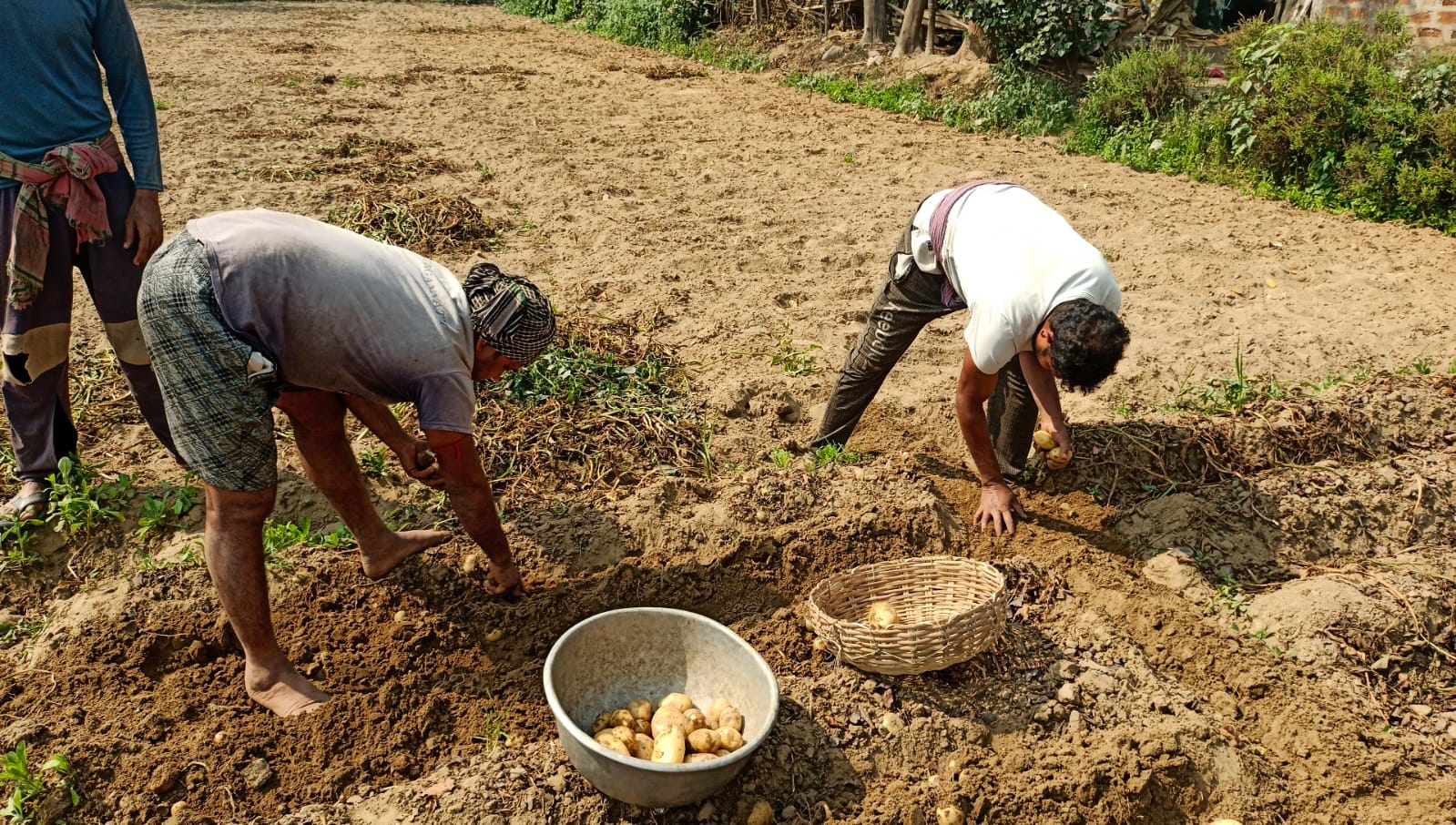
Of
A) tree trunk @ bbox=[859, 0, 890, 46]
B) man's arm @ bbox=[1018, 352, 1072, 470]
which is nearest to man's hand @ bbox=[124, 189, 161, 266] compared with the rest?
man's arm @ bbox=[1018, 352, 1072, 470]

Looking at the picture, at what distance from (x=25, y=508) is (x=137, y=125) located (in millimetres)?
1439

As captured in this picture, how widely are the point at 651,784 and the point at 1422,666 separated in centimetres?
274

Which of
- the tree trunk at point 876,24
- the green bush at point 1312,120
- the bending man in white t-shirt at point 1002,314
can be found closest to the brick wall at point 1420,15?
the green bush at point 1312,120

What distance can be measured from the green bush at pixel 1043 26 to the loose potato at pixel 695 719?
8.25 meters

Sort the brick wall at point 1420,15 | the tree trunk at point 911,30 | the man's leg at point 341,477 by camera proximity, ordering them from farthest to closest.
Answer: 1. the tree trunk at point 911,30
2. the brick wall at point 1420,15
3. the man's leg at point 341,477

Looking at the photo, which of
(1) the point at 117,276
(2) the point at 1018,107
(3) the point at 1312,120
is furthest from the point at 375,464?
(2) the point at 1018,107

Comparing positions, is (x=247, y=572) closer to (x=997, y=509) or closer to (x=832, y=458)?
(x=832, y=458)

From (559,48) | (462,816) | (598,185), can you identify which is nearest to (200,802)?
(462,816)

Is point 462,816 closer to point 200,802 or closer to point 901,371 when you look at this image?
point 200,802

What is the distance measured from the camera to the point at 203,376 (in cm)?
252

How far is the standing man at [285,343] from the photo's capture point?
249 cm

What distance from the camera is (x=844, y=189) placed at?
7.63m

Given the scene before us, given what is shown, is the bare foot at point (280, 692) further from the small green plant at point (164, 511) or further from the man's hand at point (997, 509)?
→ the man's hand at point (997, 509)

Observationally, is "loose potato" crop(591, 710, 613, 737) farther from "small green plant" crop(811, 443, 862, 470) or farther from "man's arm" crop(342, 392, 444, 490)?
"small green plant" crop(811, 443, 862, 470)
